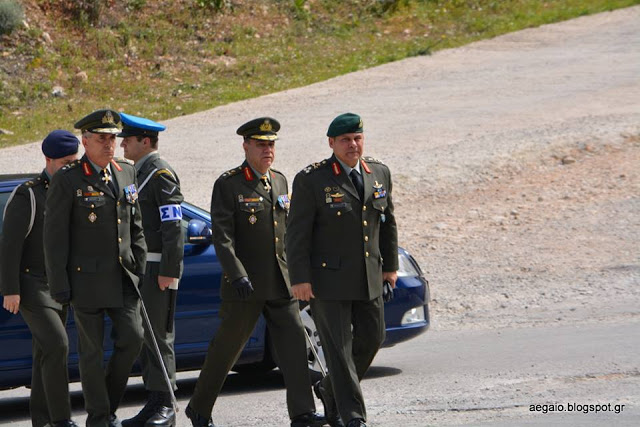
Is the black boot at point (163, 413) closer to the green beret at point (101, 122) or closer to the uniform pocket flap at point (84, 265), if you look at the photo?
the uniform pocket flap at point (84, 265)

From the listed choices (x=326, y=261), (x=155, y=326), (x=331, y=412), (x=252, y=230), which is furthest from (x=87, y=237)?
(x=331, y=412)

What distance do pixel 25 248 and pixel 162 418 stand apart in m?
1.32

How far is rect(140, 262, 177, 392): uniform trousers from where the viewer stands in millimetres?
6977

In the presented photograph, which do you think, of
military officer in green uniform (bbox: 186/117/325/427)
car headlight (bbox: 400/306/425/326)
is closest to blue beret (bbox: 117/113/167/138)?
military officer in green uniform (bbox: 186/117/325/427)

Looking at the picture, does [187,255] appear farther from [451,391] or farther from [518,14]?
[518,14]


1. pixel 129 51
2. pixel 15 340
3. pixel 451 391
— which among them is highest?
pixel 129 51

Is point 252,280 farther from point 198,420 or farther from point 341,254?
point 198,420

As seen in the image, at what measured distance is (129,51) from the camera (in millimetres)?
27609

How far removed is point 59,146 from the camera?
22.2 feet

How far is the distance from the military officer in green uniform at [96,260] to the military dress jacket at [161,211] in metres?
0.36

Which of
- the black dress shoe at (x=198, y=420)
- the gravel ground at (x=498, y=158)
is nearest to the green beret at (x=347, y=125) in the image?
the black dress shoe at (x=198, y=420)

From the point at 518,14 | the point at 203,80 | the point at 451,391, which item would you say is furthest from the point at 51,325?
the point at 518,14

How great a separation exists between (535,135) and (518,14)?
46.6ft

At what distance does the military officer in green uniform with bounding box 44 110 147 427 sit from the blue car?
1264 mm
